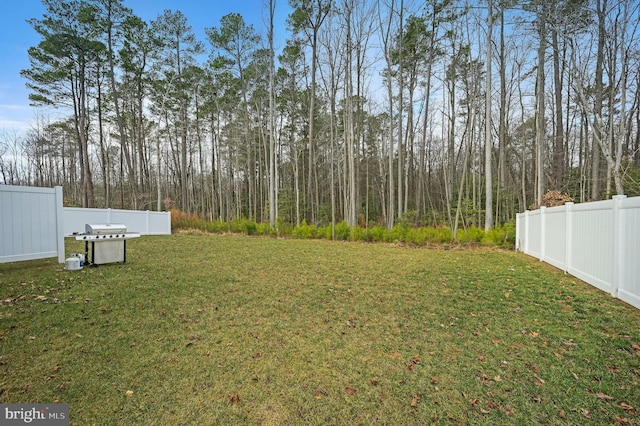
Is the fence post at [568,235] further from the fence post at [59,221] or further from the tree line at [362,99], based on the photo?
the fence post at [59,221]

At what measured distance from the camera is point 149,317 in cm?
279

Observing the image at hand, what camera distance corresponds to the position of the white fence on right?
2.88m

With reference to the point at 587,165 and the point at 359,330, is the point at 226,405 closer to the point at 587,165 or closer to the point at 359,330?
the point at 359,330

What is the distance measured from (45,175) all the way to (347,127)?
80.2 feet

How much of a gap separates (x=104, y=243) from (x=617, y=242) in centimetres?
729

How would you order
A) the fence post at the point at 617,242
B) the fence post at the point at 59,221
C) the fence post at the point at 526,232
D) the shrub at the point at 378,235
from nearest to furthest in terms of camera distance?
the fence post at the point at 617,242 < the fence post at the point at 59,221 < the fence post at the point at 526,232 < the shrub at the point at 378,235

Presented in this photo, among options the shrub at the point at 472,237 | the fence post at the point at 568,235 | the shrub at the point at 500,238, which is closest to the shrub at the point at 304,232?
the shrub at the point at 472,237

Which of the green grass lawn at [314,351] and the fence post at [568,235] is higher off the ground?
the fence post at [568,235]

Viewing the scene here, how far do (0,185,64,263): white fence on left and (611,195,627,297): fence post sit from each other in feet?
25.0

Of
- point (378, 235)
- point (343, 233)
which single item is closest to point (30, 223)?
point (343, 233)

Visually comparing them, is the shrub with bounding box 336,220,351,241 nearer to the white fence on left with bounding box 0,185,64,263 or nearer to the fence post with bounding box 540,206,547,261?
the fence post with bounding box 540,206,547,261

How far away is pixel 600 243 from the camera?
349 cm

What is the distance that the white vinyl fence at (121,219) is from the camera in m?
9.12

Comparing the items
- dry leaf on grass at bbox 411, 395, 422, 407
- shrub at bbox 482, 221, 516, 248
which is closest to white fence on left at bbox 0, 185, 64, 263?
dry leaf on grass at bbox 411, 395, 422, 407
